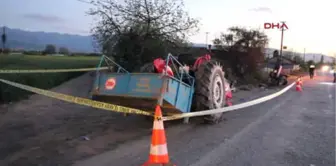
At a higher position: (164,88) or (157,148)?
(164,88)

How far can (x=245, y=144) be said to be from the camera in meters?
7.18

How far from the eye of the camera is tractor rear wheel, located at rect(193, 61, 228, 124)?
8664 millimetres

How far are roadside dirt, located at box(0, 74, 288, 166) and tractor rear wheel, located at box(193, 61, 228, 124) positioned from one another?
0.84m

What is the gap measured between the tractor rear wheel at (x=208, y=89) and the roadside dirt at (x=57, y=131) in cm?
84

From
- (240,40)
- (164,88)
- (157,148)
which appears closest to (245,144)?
(164,88)

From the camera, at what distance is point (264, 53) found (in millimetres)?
33031

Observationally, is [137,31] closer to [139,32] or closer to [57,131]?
[139,32]

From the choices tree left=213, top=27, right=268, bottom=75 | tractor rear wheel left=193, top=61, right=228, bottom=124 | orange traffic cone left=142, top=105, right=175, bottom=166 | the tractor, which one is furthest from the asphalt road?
tree left=213, top=27, right=268, bottom=75

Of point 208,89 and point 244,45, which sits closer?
point 208,89

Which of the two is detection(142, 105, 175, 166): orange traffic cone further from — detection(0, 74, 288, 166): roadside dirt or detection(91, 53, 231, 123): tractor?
detection(91, 53, 231, 123): tractor

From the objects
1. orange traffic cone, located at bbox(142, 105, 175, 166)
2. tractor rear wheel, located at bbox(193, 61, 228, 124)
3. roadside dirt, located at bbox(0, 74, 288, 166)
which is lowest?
roadside dirt, located at bbox(0, 74, 288, 166)

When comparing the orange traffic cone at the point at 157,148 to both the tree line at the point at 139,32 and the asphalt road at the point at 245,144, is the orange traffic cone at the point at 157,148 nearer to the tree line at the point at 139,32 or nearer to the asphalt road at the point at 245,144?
the asphalt road at the point at 245,144

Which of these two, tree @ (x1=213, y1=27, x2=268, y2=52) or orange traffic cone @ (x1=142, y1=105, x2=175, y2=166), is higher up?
tree @ (x1=213, y1=27, x2=268, y2=52)

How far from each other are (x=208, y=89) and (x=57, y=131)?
3527 mm
